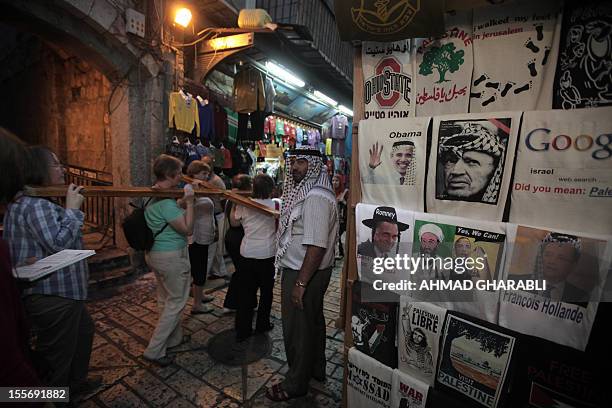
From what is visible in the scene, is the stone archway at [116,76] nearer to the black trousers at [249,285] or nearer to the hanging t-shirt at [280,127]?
the black trousers at [249,285]

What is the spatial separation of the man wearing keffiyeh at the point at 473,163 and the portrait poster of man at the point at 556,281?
245 mm

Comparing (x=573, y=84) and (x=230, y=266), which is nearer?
(x=573, y=84)

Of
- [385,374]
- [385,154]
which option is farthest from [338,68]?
Result: [385,374]

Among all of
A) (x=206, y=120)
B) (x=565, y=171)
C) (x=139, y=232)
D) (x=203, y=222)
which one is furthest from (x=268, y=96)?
(x=565, y=171)

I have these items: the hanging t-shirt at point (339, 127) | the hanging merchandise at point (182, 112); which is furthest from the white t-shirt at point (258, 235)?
the hanging t-shirt at point (339, 127)

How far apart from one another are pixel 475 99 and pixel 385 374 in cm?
186

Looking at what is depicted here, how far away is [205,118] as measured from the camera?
248 inches

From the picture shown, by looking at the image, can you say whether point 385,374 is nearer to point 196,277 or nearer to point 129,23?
point 196,277

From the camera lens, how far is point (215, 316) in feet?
13.8

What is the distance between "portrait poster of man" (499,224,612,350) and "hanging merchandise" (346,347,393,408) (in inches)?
36.0

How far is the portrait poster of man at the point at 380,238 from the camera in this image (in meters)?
1.93

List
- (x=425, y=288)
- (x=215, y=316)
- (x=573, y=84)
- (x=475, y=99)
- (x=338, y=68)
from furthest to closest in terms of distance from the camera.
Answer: (x=338, y=68), (x=215, y=316), (x=425, y=288), (x=475, y=99), (x=573, y=84)

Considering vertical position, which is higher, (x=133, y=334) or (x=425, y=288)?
(x=425, y=288)

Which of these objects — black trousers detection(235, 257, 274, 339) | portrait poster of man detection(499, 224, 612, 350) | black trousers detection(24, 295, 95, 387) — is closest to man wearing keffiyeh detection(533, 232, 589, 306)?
portrait poster of man detection(499, 224, 612, 350)
